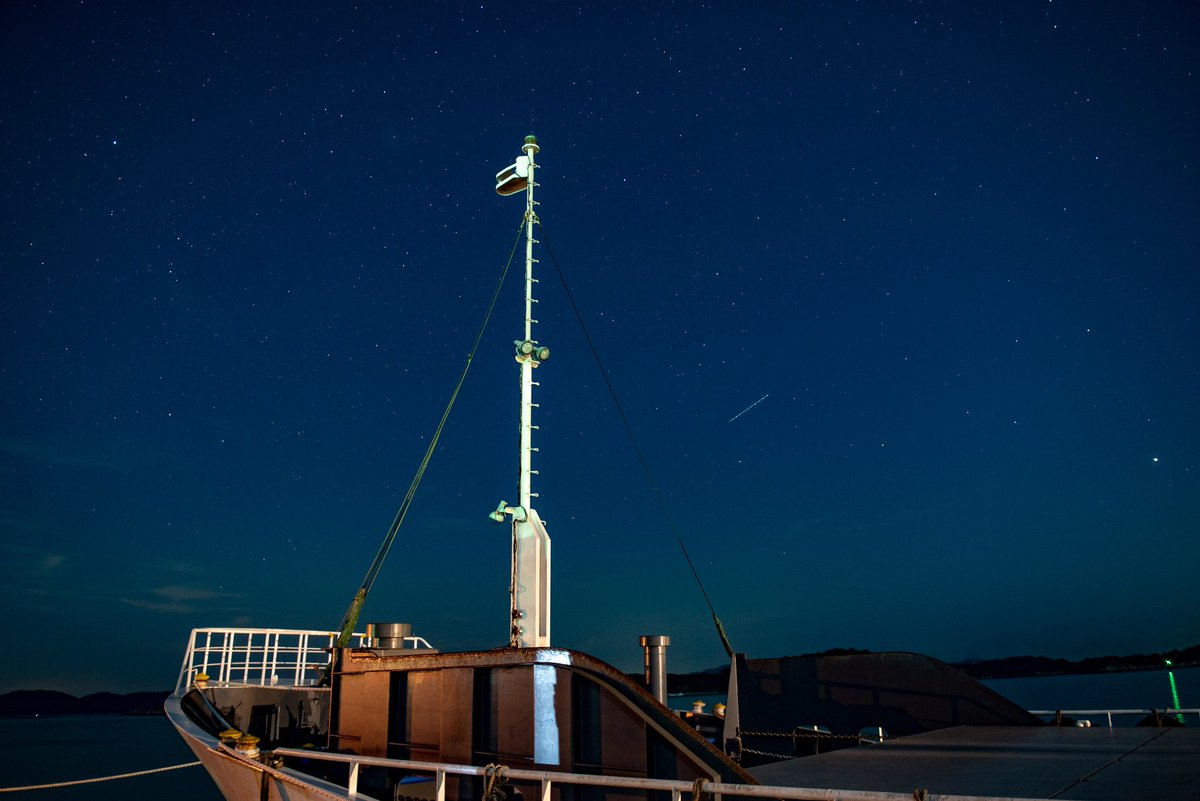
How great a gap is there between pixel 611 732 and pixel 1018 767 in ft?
16.3

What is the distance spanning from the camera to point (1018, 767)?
28.5 feet

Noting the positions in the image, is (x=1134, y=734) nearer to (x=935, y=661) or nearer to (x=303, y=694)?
(x=935, y=661)

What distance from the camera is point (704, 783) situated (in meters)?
4.96

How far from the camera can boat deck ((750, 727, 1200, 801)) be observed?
23.1 feet

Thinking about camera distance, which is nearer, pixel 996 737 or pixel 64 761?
pixel 996 737

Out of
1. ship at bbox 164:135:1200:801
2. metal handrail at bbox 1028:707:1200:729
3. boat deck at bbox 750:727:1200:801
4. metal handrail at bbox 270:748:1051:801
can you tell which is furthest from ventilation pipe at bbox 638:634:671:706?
metal handrail at bbox 1028:707:1200:729

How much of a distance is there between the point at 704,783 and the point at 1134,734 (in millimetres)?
12804

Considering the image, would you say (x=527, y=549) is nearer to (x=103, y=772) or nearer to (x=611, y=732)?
(x=611, y=732)

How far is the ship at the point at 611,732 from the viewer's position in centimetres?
719

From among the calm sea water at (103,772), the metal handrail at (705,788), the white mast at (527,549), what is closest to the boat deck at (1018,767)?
the metal handrail at (705,788)

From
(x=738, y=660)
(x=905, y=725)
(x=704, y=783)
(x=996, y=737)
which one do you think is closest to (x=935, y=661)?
(x=905, y=725)

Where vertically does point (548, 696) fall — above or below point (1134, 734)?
above

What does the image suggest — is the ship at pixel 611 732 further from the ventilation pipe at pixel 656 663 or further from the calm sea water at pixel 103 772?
the calm sea water at pixel 103 772

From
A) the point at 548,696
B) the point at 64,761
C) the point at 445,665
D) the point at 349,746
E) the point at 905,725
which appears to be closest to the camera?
the point at 548,696
